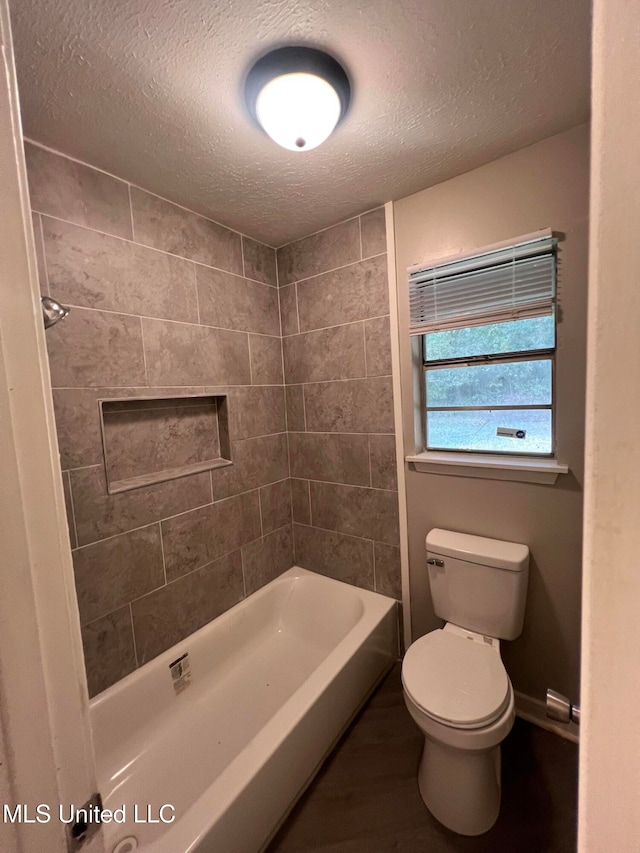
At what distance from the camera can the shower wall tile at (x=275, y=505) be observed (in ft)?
6.98

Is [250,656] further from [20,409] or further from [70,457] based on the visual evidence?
[20,409]

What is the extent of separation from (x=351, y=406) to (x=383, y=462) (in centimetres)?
36

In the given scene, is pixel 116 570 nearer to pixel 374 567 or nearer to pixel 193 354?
pixel 193 354

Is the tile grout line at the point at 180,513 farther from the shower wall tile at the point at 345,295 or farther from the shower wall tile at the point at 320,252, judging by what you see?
the shower wall tile at the point at 320,252

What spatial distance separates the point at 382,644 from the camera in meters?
1.85

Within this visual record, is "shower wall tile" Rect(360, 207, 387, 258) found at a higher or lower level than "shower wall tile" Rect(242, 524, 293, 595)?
higher

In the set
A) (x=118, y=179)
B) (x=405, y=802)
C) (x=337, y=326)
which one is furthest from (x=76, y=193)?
(x=405, y=802)

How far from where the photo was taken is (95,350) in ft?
4.57

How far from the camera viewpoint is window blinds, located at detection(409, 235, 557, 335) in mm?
1434

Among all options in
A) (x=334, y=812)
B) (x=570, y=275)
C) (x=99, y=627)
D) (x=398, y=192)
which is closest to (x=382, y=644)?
(x=334, y=812)

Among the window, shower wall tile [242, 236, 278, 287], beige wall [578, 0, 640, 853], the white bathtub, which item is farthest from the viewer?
shower wall tile [242, 236, 278, 287]

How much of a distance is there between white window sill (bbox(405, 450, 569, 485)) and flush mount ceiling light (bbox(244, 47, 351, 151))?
1.40 m

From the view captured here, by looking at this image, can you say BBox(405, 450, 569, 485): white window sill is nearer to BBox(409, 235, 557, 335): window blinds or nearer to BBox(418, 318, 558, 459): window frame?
BBox(418, 318, 558, 459): window frame

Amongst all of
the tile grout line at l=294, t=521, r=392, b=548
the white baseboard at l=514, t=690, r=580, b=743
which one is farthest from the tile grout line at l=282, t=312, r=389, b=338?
the white baseboard at l=514, t=690, r=580, b=743
